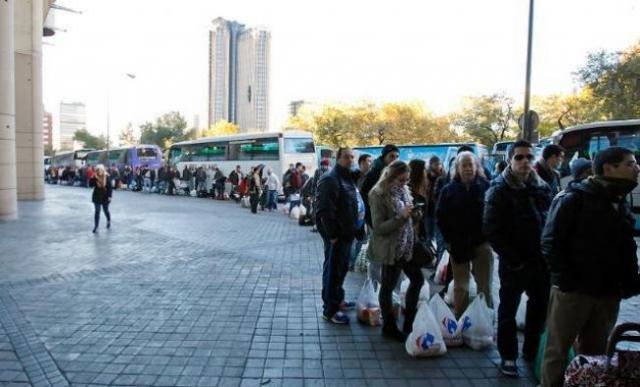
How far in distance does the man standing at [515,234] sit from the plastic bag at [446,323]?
0.62 metres

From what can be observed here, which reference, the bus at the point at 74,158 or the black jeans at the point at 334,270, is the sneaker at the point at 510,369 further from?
the bus at the point at 74,158

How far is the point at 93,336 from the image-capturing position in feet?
16.4

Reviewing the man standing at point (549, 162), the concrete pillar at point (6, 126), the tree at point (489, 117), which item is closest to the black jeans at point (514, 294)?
the man standing at point (549, 162)

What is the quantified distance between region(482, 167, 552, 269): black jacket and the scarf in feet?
2.72

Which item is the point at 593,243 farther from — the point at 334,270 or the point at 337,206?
the point at 334,270

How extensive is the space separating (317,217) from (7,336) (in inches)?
119

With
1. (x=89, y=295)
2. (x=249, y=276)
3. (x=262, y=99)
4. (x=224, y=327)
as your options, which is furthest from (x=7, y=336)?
(x=262, y=99)

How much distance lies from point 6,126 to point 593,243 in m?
15.4

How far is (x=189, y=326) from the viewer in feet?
17.4

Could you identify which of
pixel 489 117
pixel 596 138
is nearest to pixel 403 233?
pixel 596 138

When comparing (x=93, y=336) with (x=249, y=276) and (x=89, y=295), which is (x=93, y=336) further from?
(x=249, y=276)

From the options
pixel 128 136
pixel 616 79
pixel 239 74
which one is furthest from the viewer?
pixel 239 74

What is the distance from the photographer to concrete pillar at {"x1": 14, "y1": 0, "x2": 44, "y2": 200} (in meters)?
22.5

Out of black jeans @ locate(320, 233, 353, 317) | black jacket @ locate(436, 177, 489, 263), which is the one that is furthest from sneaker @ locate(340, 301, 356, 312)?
black jacket @ locate(436, 177, 489, 263)
